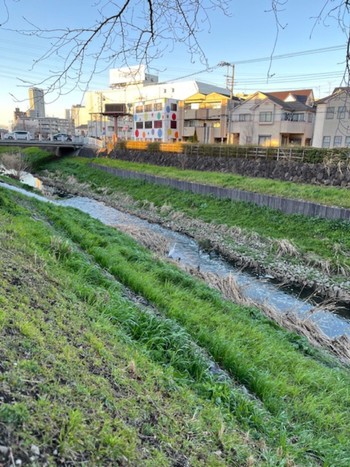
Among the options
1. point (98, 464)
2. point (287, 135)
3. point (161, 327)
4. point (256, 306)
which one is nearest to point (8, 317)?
point (98, 464)

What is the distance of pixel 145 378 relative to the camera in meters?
3.17

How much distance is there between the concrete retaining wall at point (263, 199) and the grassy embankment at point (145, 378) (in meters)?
9.45

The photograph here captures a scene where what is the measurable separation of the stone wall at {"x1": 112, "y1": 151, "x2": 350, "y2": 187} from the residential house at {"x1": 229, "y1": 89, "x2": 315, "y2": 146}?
11909mm

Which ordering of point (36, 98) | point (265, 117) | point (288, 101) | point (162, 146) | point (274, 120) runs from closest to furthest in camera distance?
point (36, 98) → point (162, 146) → point (274, 120) → point (265, 117) → point (288, 101)

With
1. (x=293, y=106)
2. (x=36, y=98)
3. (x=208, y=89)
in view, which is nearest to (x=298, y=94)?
(x=293, y=106)

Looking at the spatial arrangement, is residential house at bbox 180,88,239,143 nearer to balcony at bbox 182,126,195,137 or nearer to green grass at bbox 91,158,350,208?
balcony at bbox 182,126,195,137

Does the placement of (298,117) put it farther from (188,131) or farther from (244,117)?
(188,131)

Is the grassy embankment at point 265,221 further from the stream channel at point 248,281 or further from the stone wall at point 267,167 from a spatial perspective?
the stream channel at point 248,281

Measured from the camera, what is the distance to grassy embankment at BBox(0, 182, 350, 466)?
7.14 ft

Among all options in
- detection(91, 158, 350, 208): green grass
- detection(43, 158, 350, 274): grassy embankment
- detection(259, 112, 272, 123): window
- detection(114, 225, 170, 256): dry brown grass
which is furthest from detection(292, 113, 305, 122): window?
detection(114, 225, 170, 256): dry brown grass

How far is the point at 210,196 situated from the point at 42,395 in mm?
18304

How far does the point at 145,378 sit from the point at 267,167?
66.0ft

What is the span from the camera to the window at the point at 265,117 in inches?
1470

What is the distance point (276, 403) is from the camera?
3721mm
